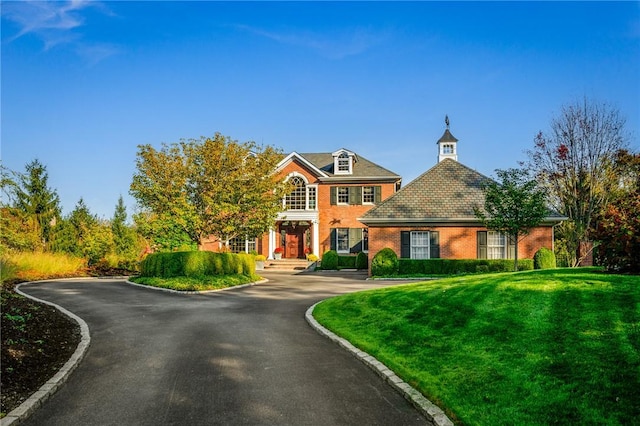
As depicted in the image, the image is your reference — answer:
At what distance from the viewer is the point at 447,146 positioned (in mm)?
37094

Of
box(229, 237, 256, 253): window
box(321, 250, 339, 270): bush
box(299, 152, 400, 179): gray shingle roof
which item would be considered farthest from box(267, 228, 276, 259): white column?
box(299, 152, 400, 179): gray shingle roof

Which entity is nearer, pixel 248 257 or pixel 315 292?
pixel 315 292

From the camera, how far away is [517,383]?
6.67 metres

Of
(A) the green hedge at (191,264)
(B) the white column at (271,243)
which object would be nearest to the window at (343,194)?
(B) the white column at (271,243)

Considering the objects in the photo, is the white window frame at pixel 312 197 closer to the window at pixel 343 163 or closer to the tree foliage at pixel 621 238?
the window at pixel 343 163

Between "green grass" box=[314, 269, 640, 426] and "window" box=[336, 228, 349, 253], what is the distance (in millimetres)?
28419

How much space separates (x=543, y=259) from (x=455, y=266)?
4750mm

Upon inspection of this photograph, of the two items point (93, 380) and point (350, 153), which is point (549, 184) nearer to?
point (350, 153)

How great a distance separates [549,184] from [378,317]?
27400 mm

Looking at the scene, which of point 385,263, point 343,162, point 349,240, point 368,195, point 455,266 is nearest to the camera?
point 385,263

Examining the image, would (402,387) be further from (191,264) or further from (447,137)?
(447,137)

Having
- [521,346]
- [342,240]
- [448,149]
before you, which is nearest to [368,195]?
[342,240]

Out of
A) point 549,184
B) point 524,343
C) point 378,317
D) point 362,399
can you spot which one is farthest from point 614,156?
point 362,399

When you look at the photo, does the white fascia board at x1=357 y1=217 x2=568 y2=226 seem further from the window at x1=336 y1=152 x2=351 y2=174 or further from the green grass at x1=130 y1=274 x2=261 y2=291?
the window at x1=336 y1=152 x2=351 y2=174
